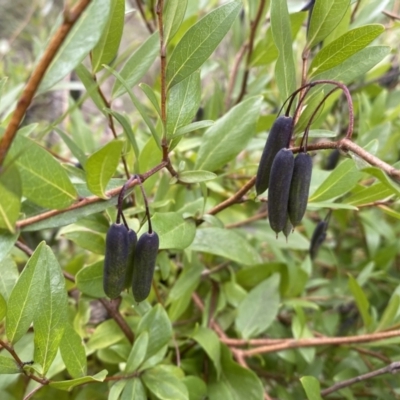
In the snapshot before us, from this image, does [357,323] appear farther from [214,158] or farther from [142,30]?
[142,30]

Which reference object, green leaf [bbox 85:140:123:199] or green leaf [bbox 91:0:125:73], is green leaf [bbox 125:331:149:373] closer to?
green leaf [bbox 85:140:123:199]

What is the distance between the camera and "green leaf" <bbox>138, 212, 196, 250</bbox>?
0.46 meters

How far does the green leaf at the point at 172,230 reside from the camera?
0.46 metres

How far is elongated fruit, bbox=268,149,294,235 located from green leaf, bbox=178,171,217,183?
8 cm

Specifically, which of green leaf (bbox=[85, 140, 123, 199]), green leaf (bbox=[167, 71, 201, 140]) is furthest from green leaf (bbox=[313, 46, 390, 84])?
green leaf (bbox=[85, 140, 123, 199])

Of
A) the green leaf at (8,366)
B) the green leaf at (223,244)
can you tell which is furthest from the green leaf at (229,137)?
the green leaf at (8,366)

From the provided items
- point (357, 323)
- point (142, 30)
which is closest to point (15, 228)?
point (357, 323)

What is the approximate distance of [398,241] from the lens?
0.93m

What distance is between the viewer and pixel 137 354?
0.50 metres

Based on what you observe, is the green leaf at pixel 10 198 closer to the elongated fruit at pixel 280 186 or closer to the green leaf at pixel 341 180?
the elongated fruit at pixel 280 186

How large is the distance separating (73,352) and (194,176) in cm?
21

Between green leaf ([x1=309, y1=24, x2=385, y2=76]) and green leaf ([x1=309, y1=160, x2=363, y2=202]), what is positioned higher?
green leaf ([x1=309, y1=24, x2=385, y2=76])

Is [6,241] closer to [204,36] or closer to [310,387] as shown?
[204,36]

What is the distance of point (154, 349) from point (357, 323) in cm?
57
